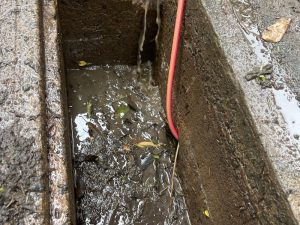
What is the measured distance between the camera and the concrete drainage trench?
1.96m

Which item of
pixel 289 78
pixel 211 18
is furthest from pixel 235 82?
pixel 211 18

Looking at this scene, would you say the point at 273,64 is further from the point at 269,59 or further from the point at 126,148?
the point at 126,148

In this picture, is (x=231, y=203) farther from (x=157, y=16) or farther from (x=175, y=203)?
(x=157, y=16)

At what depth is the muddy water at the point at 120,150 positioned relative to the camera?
2750 millimetres

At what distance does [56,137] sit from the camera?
6.13ft

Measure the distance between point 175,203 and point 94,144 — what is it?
75 cm

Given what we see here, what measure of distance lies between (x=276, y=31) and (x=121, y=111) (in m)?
1.50

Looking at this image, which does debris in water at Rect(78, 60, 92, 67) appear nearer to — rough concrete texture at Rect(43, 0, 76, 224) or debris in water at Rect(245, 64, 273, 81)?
rough concrete texture at Rect(43, 0, 76, 224)

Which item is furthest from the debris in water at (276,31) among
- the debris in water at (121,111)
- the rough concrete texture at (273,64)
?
the debris in water at (121,111)

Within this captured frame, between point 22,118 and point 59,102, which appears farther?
point 59,102

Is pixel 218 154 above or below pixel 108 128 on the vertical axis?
above

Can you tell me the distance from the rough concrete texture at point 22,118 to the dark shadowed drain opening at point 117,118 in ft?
2.86

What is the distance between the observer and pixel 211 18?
85.0 inches

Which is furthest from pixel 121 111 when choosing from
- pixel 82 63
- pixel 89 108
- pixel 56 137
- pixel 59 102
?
pixel 56 137
